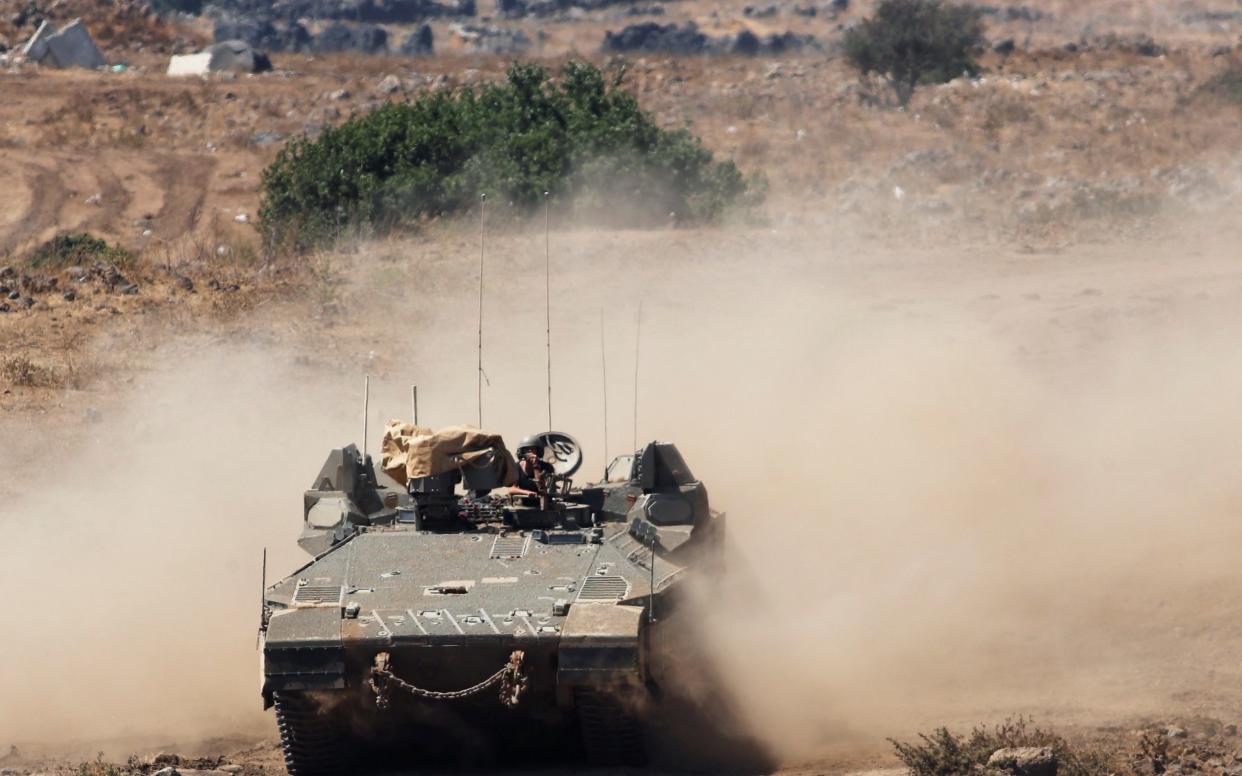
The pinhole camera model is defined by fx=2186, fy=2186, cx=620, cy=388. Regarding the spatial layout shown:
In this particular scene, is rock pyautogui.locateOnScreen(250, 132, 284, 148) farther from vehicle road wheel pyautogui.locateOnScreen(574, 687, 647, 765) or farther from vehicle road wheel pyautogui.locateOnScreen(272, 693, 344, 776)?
vehicle road wheel pyautogui.locateOnScreen(574, 687, 647, 765)

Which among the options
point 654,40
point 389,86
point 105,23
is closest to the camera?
point 389,86

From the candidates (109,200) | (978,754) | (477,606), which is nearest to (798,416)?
(477,606)

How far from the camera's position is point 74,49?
186 feet

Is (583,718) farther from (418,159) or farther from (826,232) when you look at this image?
(418,159)

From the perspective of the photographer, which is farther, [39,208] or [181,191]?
[181,191]

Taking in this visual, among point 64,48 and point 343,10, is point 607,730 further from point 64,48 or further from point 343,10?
point 343,10

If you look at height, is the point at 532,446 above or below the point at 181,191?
above

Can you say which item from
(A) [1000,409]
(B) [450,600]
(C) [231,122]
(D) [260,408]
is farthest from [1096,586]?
(C) [231,122]

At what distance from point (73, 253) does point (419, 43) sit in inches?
1430

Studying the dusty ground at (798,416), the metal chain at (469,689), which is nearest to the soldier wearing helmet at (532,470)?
the dusty ground at (798,416)

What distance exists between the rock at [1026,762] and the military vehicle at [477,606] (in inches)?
84.0

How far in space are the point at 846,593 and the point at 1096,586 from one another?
2.19 m

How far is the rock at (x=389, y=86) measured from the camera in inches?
2096

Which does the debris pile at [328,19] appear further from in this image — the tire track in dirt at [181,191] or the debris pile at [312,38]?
the tire track in dirt at [181,191]
